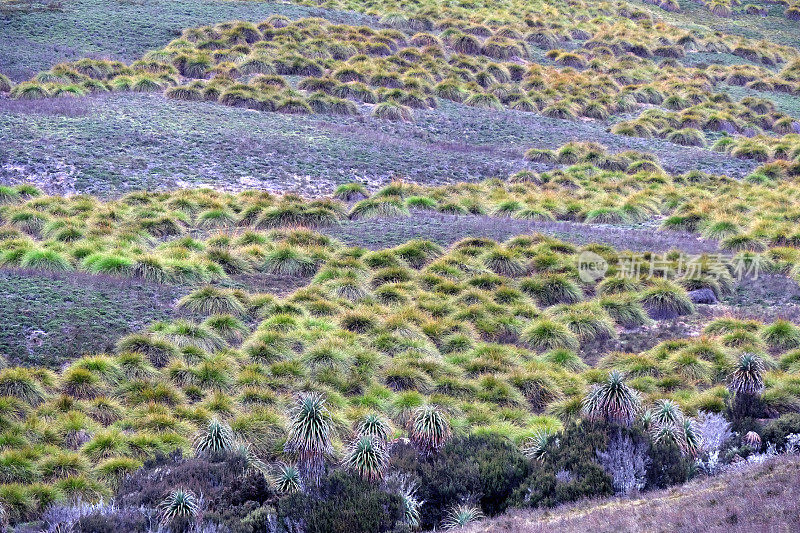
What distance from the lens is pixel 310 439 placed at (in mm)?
9867

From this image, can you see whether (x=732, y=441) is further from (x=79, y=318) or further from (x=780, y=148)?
(x=780, y=148)

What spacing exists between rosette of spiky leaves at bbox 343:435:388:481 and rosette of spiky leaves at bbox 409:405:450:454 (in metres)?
0.89

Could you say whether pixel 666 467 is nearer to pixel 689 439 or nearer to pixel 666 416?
pixel 689 439

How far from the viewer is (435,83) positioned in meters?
33.4

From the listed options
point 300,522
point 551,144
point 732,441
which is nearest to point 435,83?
point 551,144

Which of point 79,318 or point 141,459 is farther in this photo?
point 79,318

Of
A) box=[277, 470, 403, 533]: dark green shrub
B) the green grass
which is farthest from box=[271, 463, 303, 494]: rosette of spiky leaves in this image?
the green grass

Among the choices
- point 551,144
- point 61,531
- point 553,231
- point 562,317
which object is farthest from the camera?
point 551,144

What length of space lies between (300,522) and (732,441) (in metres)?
6.00

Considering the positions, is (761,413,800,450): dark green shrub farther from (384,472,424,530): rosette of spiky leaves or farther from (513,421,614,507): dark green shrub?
(384,472,424,530): rosette of spiky leaves

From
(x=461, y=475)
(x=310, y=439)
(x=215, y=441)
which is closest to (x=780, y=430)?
(x=461, y=475)

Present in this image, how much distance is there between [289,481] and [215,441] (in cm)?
138

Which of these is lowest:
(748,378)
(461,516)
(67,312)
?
(67,312)

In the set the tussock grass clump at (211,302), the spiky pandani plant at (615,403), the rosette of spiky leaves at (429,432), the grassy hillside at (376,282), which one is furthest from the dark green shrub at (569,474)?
the tussock grass clump at (211,302)
